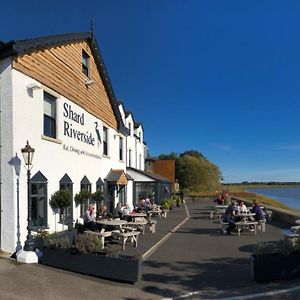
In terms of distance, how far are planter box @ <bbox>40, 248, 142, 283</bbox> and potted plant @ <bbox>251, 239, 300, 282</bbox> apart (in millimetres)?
2476

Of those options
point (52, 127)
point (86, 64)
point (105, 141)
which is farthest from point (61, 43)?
point (105, 141)

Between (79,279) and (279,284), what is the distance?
4201 mm

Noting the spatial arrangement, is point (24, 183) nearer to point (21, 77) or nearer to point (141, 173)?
point (21, 77)

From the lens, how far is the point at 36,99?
13336mm

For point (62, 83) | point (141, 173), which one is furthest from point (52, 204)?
point (141, 173)

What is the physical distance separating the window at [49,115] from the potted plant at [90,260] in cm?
484

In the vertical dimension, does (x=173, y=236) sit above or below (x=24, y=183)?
below

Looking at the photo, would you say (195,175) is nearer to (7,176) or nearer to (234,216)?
(234,216)

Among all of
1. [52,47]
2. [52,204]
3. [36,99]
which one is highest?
[52,47]

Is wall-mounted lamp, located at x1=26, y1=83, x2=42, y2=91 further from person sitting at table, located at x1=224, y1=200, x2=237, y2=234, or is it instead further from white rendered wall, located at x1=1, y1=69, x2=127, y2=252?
person sitting at table, located at x1=224, y1=200, x2=237, y2=234

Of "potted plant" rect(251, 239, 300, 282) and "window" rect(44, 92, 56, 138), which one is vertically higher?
"window" rect(44, 92, 56, 138)

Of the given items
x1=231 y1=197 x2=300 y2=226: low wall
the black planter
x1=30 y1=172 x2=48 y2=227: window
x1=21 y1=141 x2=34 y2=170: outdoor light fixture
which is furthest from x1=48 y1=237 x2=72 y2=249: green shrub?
x1=231 y1=197 x2=300 y2=226: low wall

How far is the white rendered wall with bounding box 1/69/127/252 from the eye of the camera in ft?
38.4

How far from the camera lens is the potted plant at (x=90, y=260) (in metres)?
9.20
